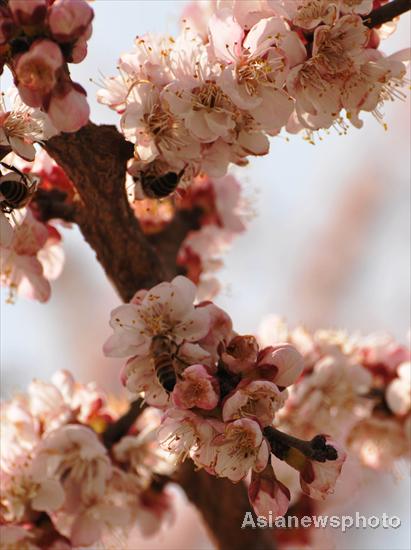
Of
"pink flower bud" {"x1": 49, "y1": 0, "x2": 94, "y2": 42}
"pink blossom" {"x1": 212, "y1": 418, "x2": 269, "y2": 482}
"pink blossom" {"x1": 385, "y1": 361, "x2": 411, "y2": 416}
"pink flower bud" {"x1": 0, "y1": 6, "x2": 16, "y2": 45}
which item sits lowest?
"pink blossom" {"x1": 385, "y1": 361, "x2": 411, "y2": 416}

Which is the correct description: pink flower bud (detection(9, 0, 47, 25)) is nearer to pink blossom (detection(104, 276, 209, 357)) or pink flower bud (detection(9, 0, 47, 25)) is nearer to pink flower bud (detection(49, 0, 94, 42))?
pink flower bud (detection(49, 0, 94, 42))

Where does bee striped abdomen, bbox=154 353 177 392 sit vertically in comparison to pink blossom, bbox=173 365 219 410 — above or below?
above

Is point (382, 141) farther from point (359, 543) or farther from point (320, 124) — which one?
point (320, 124)

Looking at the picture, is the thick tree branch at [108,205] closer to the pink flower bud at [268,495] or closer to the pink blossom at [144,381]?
the pink blossom at [144,381]

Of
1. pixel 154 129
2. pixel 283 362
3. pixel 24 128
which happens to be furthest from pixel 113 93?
pixel 283 362


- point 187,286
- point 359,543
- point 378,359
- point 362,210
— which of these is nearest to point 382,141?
point 362,210

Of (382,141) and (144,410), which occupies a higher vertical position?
(382,141)

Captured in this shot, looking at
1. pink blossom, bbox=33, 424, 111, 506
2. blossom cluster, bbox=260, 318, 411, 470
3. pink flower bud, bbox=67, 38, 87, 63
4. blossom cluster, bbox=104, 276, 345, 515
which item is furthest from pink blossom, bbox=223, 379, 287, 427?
blossom cluster, bbox=260, 318, 411, 470
